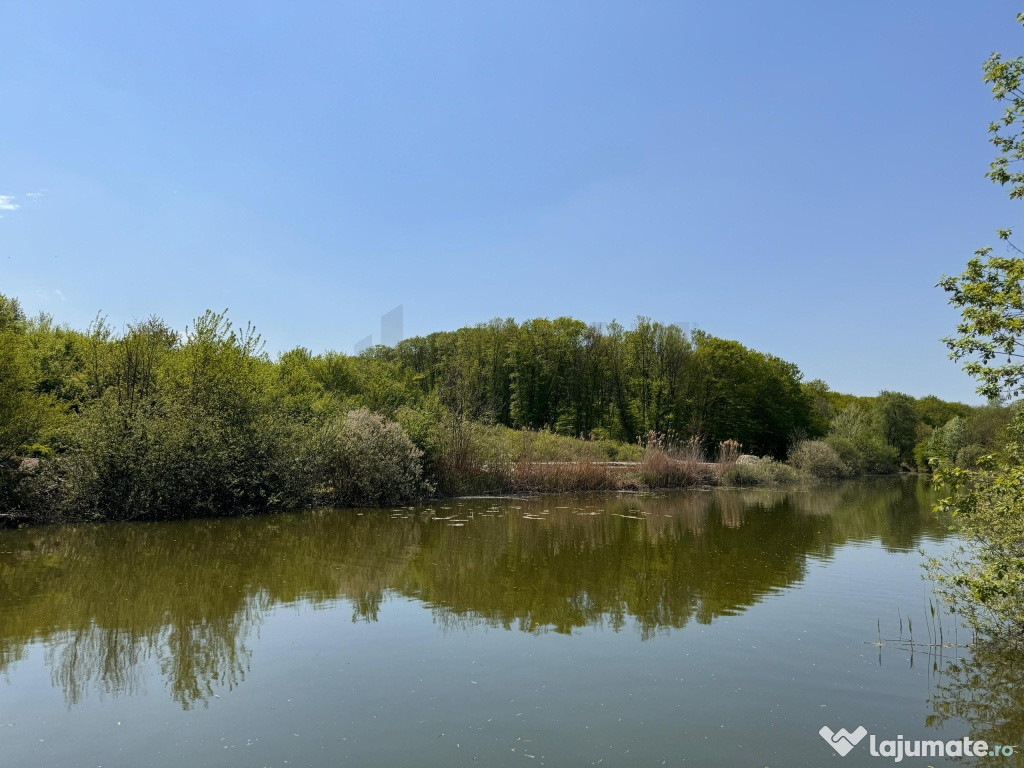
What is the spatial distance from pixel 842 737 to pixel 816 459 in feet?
134

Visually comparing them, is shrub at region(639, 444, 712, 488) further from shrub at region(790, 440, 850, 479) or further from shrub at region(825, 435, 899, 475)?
shrub at region(825, 435, 899, 475)

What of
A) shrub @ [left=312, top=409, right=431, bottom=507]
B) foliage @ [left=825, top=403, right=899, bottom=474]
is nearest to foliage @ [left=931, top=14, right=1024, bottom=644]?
shrub @ [left=312, top=409, right=431, bottom=507]

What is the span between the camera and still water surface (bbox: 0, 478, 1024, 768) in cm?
482

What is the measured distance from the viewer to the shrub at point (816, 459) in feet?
135

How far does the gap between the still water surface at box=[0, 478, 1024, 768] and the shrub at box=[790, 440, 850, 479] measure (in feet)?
96.1

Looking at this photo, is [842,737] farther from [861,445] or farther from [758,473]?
[861,445]

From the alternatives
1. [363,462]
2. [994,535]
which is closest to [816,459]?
[363,462]

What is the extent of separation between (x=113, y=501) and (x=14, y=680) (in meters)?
12.8

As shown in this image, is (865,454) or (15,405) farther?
(865,454)

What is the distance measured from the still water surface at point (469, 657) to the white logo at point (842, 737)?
81 mm

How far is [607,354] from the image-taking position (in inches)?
2089

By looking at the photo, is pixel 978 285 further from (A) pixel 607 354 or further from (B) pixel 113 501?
(A) pixel 607 354

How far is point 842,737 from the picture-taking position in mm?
5020

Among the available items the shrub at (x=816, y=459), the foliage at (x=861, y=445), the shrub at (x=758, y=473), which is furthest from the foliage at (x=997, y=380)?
the foliage at (x=861, y=445)
